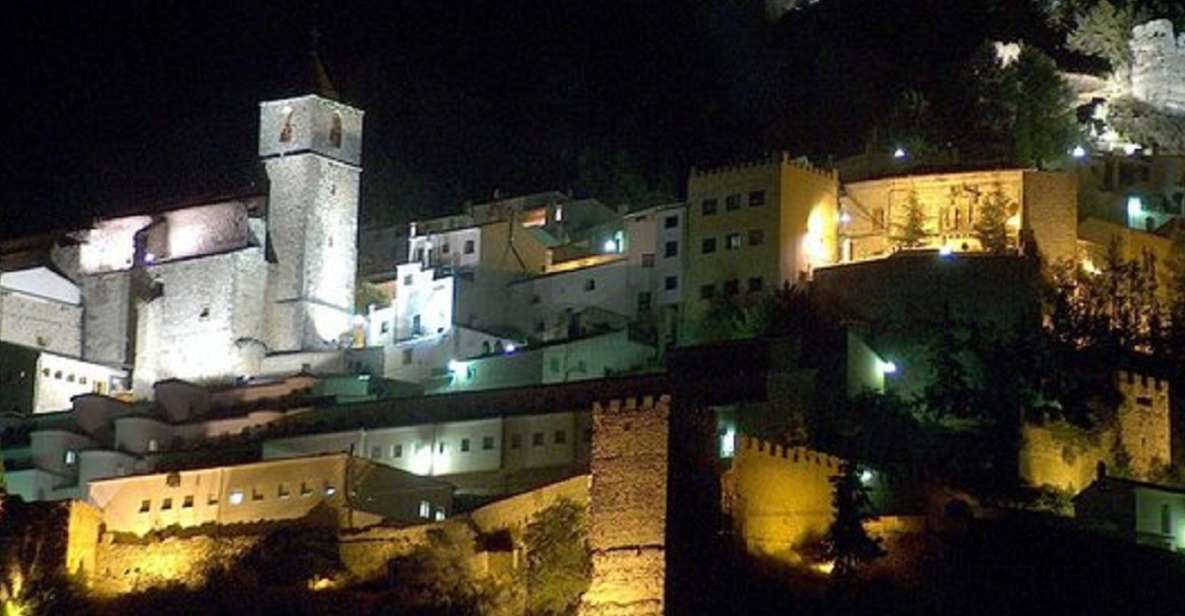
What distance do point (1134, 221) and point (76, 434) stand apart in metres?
30.9

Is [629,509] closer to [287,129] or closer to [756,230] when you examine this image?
[756,230]

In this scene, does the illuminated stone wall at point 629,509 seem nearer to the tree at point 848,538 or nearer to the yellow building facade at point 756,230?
the tree at point 848,538

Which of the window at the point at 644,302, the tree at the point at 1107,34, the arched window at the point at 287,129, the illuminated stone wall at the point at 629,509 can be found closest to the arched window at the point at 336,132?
the arched window at the point at 287,129

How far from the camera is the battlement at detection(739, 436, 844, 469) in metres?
50.6

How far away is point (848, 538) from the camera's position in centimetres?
5047

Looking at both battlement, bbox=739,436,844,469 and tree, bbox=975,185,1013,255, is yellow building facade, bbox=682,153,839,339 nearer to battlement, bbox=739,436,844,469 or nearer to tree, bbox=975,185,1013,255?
tree, bbox=975,185,1013,255

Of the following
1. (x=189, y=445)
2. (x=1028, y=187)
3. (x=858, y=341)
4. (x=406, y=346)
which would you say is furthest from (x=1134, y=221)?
(x=189, y=445)

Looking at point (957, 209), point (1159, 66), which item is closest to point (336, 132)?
point (957, 209)

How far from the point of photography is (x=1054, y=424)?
60.6m

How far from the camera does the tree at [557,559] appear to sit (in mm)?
49281

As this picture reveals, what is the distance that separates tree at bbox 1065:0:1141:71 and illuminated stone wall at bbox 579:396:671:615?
41.3m

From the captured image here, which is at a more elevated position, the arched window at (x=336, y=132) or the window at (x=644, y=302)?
the arched window at (x=336, y=132)

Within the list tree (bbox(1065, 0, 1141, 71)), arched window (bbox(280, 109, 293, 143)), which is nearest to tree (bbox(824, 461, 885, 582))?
arched window (bbox(280, 109, 293, 143))

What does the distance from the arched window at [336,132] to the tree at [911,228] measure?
20.7 meters
